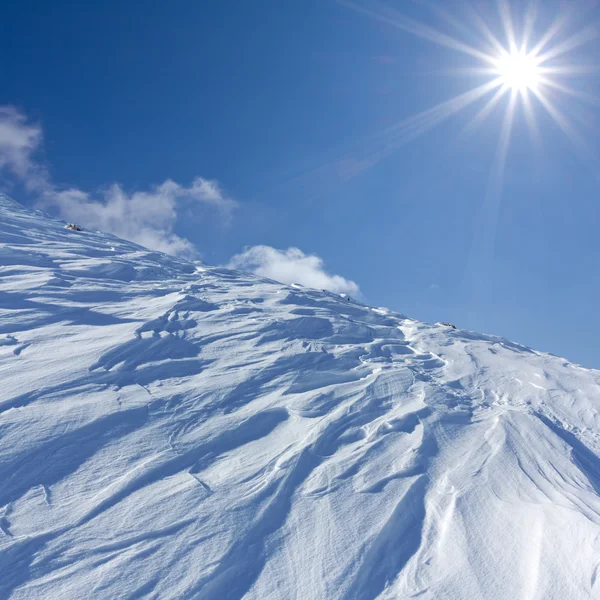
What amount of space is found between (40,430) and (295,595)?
287 cm

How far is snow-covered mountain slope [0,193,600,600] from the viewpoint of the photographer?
3197mm

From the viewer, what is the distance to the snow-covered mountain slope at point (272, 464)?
320 centimetres

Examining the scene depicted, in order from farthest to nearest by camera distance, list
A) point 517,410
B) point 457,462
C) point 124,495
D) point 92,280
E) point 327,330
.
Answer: point 92,280
point 327,330
point 517,410
point 457,462
point 124,495

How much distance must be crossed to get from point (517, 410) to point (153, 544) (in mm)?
4922

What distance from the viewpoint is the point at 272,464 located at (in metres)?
4.36

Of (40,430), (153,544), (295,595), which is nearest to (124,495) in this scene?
(153,544)

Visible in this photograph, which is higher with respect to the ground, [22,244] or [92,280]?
[22,244]

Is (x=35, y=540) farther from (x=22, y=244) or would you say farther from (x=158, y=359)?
(x=22, y=244)

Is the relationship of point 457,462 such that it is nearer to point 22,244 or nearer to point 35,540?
point 35,540

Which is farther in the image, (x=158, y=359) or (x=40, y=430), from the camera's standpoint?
(x=158, y=359)

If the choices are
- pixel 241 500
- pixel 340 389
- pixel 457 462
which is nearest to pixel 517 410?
pixel 457 462

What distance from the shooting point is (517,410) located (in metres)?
6.11

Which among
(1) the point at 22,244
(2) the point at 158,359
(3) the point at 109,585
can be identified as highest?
(1) the point at 22,244

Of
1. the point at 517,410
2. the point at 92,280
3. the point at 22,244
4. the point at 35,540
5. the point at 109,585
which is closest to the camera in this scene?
the point at 109,585
